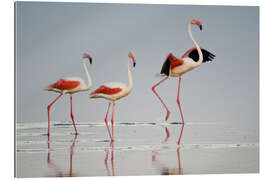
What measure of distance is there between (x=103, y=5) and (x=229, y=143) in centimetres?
228

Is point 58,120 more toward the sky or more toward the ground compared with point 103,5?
more toward the ground

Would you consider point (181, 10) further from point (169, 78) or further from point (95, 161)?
point (95, 161)

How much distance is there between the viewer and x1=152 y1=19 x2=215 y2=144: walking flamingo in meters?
5.39

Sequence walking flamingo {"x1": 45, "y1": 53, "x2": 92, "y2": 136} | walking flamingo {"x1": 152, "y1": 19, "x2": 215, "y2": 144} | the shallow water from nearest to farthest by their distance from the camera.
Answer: the shallow water < walking flamingo {"x1": 45, "y1": 53, "x2": 92, "y2": 136} < walking flamingo {"x1": 152, "y1": 19, "x2": 215, "y2": 144}

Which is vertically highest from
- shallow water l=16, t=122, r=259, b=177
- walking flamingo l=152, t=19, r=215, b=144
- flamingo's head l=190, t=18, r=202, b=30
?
flamingo's head l=190, t=18, r=202, b=30

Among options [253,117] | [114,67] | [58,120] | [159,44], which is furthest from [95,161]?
[253,117]

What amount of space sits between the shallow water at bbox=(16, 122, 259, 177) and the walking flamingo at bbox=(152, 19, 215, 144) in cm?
35

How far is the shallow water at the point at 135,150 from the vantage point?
16.6 ft

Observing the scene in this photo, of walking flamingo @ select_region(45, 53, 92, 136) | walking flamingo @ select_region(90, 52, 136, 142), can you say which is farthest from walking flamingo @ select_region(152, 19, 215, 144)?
walking flamingo @ select_region(45, 53, 92, 136)

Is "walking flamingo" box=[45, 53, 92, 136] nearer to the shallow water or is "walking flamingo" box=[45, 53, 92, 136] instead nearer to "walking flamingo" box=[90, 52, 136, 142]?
"walking flamingo" box=[90, 52, 136, 142]

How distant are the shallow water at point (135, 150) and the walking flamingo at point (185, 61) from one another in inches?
13.7

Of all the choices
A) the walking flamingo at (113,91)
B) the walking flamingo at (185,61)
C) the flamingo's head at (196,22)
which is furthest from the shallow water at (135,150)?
the flamingo's head at (196,22)
